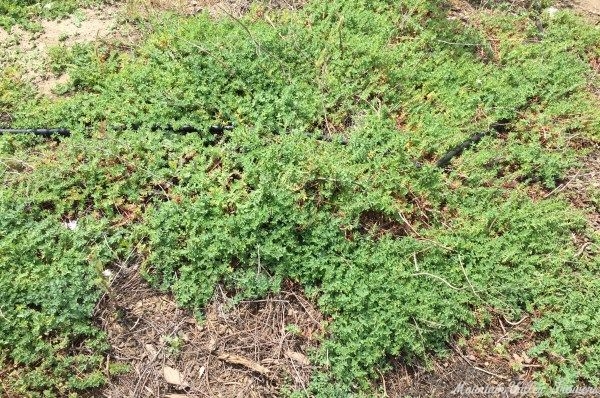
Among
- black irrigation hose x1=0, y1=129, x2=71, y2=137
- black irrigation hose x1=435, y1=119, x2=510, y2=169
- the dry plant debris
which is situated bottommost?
the dry plant debris

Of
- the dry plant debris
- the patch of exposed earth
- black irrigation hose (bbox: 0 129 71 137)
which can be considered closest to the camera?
the dry plant debris

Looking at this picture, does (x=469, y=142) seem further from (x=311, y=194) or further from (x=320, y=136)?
(x=311, y=194)

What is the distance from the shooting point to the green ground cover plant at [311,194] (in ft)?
11.5

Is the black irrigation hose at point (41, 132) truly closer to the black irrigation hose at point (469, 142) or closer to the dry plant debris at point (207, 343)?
the dry plant debris at point (207, 343)

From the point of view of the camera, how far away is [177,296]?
11.8 ft

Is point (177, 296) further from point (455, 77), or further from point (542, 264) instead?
point (455, 77)

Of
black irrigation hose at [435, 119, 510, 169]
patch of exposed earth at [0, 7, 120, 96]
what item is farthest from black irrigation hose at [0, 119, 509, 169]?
patch of exposed earth at [0, 7, 120, 96]

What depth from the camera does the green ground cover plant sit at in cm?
350

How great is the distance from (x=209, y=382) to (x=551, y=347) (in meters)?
2.58

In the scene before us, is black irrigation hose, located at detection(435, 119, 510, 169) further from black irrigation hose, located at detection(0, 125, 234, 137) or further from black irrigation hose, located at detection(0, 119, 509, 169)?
black irrigation hose, located at detection(0, 125, 234, 137)

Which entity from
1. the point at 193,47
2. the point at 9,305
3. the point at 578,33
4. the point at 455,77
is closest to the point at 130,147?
the point at 193,47

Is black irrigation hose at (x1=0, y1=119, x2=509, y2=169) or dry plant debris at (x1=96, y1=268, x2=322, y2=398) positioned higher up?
black irrigation hose at (x1=0, y1=119, x2=509, y2=169)

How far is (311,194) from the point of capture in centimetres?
393

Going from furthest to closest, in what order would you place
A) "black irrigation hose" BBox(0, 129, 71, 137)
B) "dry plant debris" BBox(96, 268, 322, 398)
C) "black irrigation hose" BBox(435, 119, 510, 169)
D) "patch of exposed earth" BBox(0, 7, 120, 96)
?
"patch of exposed earth" BBox(0, 7, 120, 96) → "black irrigation hose" BBox(435, 119, 510, 169) → "black irrigation hose" BBox(0, 129, 71, 137) → "dry plant debris" BBox(96, 268, 322, 398)
